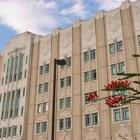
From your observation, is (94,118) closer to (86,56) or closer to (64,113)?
(64,113)

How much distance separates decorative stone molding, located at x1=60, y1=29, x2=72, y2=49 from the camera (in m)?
37.9

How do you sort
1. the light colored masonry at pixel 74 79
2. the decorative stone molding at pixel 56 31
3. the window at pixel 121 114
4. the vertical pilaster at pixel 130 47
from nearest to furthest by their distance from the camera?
the vertical pilaster at pixel 130 47 → the window at pixel 121 114 → the light colored masonry at pixel 74 79 → the decorative stone molding at pixel 56 31

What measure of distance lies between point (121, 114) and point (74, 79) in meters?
8.79

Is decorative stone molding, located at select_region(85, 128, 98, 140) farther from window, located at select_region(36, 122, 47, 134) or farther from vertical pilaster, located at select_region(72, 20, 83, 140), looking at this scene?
window, located at select_region(36, 122, 47, 134)

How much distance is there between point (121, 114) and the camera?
1142 inches

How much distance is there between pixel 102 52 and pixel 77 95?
6.59 meters

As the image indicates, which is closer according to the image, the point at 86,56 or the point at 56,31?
the point at 86,56

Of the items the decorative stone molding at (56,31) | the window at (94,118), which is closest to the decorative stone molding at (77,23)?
the decorative stone molding at (56,31)

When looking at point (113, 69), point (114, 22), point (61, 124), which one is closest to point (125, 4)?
point (114, 22)

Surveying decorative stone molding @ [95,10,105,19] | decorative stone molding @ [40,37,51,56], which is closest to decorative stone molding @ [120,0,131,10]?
decorative stone molding @ [95,10,105,19]

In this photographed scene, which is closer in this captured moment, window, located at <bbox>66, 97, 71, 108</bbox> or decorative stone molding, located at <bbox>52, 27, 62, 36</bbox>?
window, located at <bbox>66, 97, 71, 108</bbox>

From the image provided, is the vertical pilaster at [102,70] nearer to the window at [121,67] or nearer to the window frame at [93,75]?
the window frame at [93,75]

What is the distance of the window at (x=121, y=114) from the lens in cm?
2868

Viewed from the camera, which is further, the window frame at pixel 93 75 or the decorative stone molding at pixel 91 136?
the window frame at pixel 93 75
